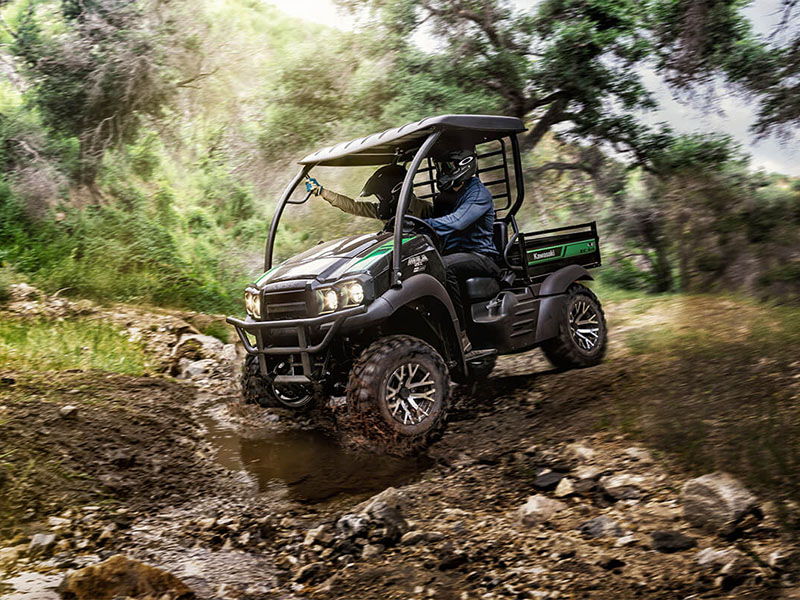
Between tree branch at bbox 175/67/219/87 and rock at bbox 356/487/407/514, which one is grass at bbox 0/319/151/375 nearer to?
rock at bbox 356/487/407/514

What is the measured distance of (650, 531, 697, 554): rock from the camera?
9.88 feet

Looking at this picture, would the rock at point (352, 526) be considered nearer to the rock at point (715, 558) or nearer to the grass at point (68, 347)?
the rock at point (715, 558)

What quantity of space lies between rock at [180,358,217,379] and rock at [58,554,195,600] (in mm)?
4508

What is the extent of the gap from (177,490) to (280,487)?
25.4 inches

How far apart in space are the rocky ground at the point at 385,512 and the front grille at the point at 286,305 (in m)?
0.98

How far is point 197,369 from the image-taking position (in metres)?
7.71

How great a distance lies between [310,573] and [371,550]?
11.9 inches

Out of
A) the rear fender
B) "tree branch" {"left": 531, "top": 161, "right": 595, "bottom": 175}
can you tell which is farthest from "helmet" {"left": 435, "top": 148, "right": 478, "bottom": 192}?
"tree branch" {"left": 531, "top": 161, "right": 595, "bottom": 175}

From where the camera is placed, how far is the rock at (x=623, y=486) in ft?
11.9

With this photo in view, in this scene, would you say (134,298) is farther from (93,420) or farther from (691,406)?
(691,406)

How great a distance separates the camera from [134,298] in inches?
404

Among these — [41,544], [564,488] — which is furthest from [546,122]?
[41,544]

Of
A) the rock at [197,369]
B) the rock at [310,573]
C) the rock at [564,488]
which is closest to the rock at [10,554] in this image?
the rock at [310,573]

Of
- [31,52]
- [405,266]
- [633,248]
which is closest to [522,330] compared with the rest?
[405,266]
